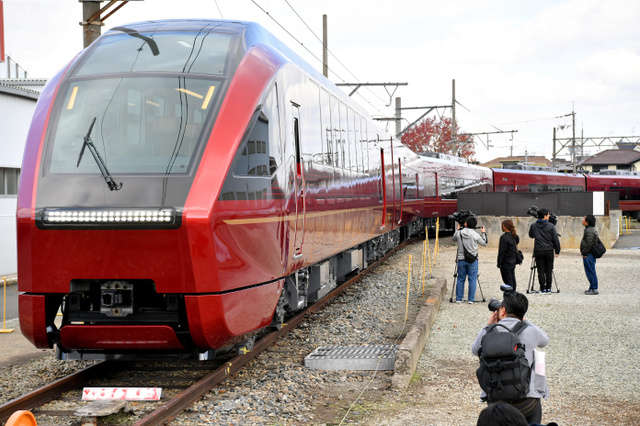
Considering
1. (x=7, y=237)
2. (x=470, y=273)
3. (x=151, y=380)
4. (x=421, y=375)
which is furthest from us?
(x=7, y=237)

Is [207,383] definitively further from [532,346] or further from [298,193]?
[532,346]

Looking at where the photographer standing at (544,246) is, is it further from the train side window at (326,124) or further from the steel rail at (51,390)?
the steel rail at (51,390)

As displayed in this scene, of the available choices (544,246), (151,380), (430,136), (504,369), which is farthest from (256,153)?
(430,136)

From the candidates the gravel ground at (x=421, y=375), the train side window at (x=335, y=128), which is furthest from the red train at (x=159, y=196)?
the train side window at (x=335, y=128)

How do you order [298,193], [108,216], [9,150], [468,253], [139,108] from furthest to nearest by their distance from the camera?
[9,150] → [468,253] → [298,193] → [139,108] → [108,216]

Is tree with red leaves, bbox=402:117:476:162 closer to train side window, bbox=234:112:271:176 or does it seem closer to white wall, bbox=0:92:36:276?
white wall, bbox=0:92:36:276

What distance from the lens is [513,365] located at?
14.9 ft

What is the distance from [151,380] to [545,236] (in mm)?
9369

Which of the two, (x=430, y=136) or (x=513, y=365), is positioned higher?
(x=430, y=136)

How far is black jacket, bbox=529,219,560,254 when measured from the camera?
14617mm

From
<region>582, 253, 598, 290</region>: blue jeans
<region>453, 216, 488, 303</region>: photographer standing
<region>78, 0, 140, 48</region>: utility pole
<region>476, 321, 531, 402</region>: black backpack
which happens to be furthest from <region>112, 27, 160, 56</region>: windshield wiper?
<region>582, 253, 598, 290</region>: blue jeans

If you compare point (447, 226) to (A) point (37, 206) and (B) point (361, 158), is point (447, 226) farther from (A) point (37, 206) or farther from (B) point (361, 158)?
(A) point (37, 206)

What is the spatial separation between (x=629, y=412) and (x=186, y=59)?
17.0 feet

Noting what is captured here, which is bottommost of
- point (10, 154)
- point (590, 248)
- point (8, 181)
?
point (590, 248)
